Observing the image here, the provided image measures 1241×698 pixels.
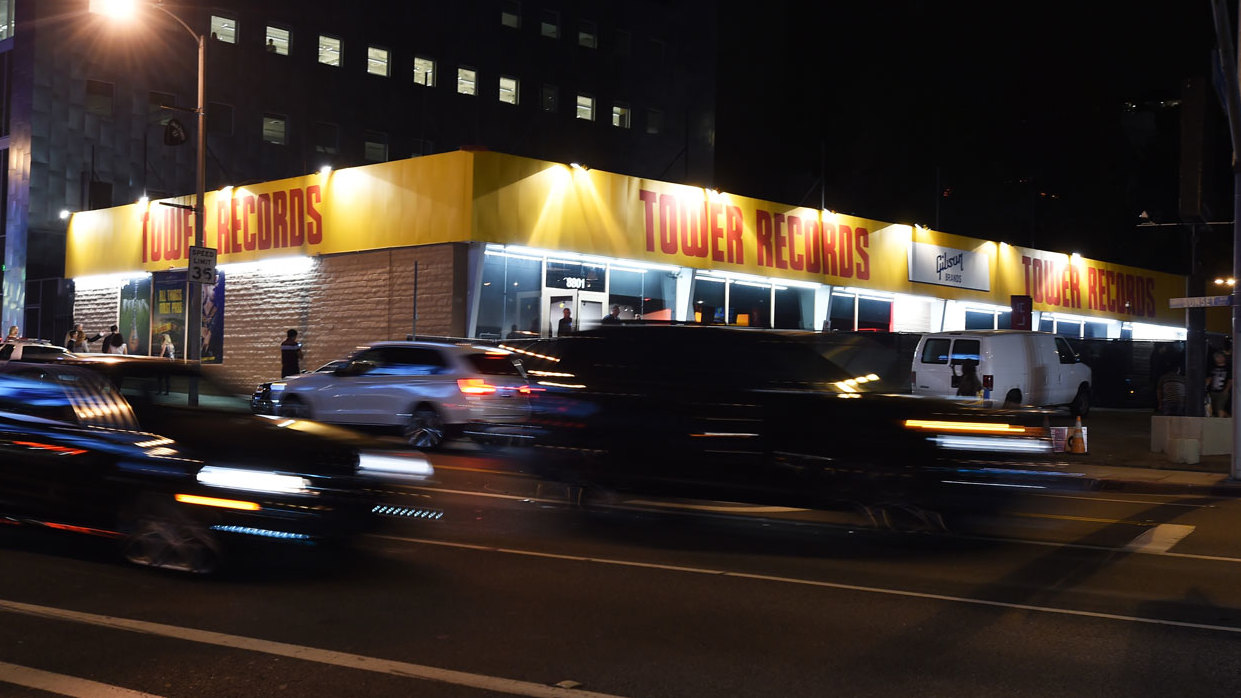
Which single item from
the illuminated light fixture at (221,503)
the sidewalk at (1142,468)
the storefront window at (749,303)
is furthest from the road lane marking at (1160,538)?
the storefront window at (749,303)

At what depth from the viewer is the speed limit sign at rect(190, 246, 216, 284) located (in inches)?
896

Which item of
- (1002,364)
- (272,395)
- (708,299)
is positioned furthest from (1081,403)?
(272,395)

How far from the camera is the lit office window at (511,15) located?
49.4m

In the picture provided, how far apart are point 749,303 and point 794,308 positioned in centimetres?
193

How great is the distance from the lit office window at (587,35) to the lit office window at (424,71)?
8.07 metres

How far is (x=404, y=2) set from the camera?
152ft

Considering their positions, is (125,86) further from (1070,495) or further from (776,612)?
(776,612)

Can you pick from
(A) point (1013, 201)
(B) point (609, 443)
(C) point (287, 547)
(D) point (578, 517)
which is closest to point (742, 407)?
(B) point (609, 443)

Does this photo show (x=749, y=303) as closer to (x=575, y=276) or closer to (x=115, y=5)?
(x=575, y=276)

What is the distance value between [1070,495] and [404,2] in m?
38.1

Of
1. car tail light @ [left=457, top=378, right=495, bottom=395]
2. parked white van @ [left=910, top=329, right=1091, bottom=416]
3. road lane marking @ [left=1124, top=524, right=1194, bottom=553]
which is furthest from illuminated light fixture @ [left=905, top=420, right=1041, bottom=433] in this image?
parked white van @ [left=910, top=329, right=1091, bottom=416]

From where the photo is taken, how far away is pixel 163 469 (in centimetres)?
794

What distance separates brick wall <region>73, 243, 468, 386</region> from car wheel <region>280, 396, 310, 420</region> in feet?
13.2

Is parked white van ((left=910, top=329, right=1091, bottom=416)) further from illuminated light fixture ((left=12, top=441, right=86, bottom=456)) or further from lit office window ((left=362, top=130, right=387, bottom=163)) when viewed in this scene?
lit office window ((left=362, top=130, right=387, bottom=163))
